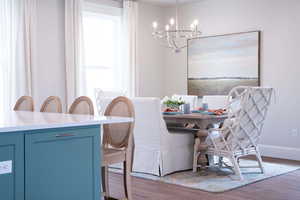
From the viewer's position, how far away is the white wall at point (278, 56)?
5.94 meters

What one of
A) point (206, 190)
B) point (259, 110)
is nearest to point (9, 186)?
A: point (206, 190)

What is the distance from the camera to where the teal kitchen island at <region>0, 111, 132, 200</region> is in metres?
2.35

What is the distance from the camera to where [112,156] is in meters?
3.19

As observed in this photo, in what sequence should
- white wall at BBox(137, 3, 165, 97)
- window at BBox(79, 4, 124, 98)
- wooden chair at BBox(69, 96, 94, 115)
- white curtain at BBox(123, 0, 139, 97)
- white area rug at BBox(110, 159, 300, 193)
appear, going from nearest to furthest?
wooden chair at BBox(69, 96, 94, 115) → white area rug at BBox(110, 159, 300, 193) → window at BBox(79, 4, 124, 98) → white curtain at BBox(123, 0, 139, 97) → white wall at BBox(137, 3, 165, 97)

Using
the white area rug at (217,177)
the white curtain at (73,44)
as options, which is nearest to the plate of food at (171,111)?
the white area rug at (217,177)

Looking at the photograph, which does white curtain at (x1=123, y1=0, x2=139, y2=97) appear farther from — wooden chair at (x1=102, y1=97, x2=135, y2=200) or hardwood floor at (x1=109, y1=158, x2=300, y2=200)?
wooden chair at (x1=102, y1=97, x2=135, y2=200)

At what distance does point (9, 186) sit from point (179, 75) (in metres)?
5.52

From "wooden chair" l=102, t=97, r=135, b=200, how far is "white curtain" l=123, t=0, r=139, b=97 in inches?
146

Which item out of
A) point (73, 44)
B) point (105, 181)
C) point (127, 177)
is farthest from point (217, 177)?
point (73, 44)

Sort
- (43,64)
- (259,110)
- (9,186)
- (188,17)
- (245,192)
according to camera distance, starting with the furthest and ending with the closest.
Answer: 1. (188,17)
2. (43,64)
3. (259,110)
4. (245,192)
5. (9,186)

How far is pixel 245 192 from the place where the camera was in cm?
411

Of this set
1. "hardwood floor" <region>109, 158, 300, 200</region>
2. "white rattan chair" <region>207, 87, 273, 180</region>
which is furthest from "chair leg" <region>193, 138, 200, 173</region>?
"hardwood floor" <region>109, 158, 300, 200</region>

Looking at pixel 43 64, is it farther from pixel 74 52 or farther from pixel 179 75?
pixel 179 75

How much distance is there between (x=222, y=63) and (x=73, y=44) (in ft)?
8.00
